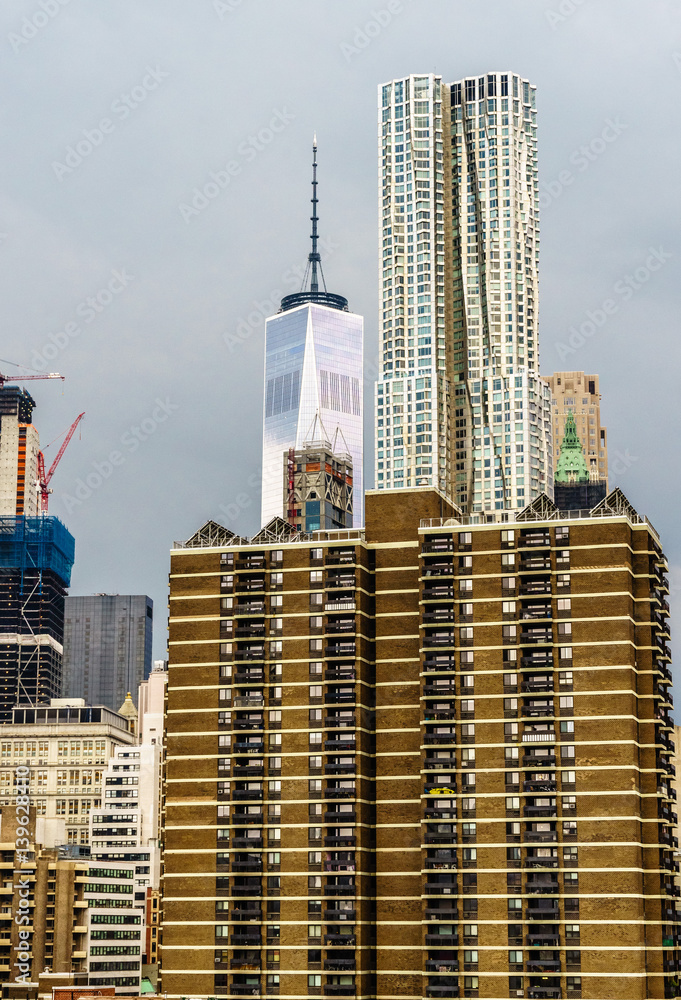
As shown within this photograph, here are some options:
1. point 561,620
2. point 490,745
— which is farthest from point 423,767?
point 561,620

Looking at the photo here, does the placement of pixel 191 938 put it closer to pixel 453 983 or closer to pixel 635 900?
pixel 453 983

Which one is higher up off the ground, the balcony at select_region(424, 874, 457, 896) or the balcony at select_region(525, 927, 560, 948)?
the balcony at select_region(424, 874, 457, 896)

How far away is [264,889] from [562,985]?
3670 cm

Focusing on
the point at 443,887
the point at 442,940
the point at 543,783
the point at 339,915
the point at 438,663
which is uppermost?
the point at 438,663

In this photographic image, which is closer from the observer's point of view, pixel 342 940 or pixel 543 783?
pixel 543 783

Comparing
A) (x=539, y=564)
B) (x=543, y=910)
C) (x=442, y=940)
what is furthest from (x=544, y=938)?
(x=539, y=564)

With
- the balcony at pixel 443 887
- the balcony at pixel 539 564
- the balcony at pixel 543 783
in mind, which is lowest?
the balcony at pixel 443 887

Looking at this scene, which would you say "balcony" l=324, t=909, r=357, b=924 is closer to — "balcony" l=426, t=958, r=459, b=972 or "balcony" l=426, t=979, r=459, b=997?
"balcony" l=426, t=958, r=459, b=972

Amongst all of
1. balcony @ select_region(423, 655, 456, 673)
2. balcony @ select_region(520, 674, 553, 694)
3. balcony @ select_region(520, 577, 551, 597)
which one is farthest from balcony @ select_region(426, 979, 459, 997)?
balcony @ select_region(520, 577, 551, 597)

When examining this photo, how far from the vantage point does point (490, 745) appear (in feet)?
642

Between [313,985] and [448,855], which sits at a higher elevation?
[448,855]

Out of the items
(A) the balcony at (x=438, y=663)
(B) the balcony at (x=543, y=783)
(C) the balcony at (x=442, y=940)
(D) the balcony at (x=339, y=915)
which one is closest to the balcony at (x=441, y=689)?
(A) the balcony at (x=438, y=663)

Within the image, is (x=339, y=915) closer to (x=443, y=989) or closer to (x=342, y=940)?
(x=342, y=940)

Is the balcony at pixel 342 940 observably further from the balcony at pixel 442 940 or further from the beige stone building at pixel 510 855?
the balcony at pixel 442 940
